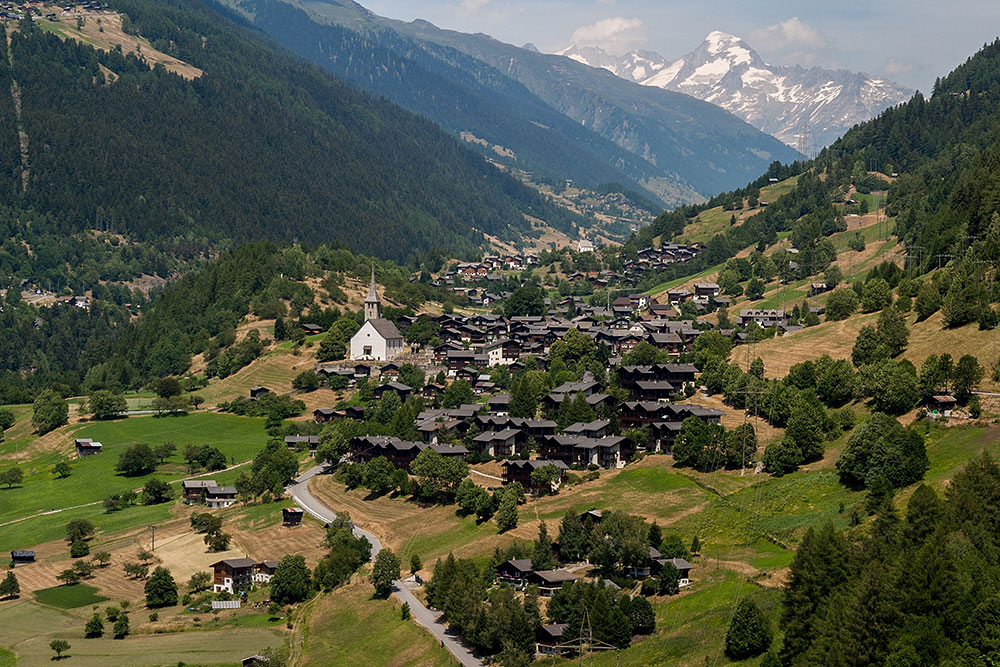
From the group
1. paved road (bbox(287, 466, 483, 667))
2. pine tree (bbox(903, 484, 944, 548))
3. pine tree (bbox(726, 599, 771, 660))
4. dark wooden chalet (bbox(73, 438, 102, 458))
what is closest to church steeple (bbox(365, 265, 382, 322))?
dark wooden chalet (bbox(73, 438, 102, 458))

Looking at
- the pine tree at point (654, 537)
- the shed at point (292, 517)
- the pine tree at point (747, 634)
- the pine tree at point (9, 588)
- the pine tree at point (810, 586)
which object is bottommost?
the pine tree at point (9, 588)

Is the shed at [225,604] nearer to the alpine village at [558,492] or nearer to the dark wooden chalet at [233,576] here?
the alpine village at [558,492]

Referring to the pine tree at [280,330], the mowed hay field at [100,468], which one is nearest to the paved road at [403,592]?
the mowed hay field at [100,468]

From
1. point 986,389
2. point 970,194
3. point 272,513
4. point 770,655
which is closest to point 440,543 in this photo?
point 272,513

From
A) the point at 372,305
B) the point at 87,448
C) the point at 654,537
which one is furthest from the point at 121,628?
the point at 372,305

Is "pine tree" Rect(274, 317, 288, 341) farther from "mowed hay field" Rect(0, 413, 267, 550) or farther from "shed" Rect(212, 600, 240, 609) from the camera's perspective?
"shed" Rect(212, 600, 240, 609)

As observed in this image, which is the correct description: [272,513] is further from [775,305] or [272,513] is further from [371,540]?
[775,305]
